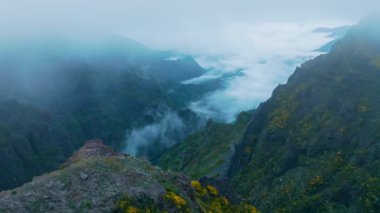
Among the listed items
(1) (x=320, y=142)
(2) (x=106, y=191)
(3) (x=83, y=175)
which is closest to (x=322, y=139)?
(1) (x=320, y=142)

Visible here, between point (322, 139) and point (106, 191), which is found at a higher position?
point (106, 191)

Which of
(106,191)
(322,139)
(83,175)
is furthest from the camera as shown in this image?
(322,139)

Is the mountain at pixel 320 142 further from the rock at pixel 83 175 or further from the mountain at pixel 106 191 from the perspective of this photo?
the rock at pixel 83 175

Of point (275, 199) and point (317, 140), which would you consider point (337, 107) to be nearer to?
point (317, 140)

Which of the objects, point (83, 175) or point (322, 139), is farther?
point (322, 139)

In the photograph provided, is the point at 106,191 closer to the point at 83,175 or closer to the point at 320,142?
the point at 83,175

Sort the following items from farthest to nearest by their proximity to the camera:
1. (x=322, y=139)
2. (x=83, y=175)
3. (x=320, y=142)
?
(x=322, y=139)
(x=320, y=142)
(x=83, y=175)

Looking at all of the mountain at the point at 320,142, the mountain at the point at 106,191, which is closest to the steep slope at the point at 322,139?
the mountain at the point at 320,142

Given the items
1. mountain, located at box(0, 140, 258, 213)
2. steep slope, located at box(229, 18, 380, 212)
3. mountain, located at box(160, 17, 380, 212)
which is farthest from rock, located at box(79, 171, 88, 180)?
mountain, located at box(160, 17, 380, 212)
